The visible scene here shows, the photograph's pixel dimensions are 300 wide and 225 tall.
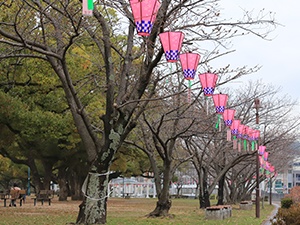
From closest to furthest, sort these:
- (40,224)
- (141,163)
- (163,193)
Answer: (40,224) < (163,193) < (141,163)

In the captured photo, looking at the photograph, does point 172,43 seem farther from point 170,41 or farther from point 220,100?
point 220,100

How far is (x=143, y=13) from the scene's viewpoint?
996 cm

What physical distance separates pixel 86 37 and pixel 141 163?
35.4 meters

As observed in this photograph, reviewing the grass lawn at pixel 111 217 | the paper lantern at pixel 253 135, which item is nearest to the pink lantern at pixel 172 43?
the grass lawn at pixel 111 217

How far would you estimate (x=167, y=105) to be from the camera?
62.2ft

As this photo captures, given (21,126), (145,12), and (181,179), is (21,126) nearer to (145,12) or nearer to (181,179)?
(145,12)

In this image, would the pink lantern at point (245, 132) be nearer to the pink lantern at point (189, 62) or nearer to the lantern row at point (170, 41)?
the lantern row at point (170, 41)

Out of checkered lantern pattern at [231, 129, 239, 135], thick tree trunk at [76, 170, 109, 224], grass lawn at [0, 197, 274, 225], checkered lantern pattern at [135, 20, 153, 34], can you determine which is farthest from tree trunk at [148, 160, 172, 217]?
checkered lantern pattern at [135, 20, 153, 34]

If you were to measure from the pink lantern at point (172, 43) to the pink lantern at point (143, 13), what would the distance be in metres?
0.95

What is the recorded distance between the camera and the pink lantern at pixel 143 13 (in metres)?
9.93

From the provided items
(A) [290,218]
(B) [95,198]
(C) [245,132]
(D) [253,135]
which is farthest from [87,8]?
(D) [253,135]

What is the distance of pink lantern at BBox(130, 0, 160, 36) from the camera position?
993cm

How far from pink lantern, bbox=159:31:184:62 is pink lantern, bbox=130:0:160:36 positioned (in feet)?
3.12

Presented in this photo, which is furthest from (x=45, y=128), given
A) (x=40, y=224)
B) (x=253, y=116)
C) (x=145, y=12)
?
(x=145, y=12)
